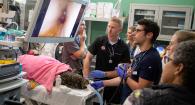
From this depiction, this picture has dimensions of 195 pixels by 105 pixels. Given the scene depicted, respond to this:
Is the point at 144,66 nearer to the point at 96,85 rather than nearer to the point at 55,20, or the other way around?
the point at 96,85

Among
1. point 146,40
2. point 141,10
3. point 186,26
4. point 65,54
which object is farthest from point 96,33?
point 146,40

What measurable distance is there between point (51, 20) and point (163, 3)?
4134 mm

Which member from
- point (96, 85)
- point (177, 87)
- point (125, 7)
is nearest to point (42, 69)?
point (96, 85)

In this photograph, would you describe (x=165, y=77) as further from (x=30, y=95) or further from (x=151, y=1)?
(x=151, y=1)

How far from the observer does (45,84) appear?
7.91ft

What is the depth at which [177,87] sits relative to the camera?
1.18 m

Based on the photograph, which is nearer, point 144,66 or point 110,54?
point 144,66

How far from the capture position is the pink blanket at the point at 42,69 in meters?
2.45

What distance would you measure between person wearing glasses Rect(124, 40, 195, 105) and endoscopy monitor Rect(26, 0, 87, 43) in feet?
3.06

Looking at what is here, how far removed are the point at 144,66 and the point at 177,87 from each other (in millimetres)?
1095

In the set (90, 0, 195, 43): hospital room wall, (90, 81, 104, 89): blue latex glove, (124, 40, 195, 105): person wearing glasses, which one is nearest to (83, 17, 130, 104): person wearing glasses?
(90, 81, 104, 89): blue latex glove

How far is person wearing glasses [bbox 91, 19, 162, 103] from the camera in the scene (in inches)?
89.1

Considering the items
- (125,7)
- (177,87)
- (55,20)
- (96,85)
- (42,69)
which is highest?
(125,7)

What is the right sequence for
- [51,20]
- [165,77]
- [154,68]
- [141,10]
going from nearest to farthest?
[165,77], [51,20], [154,68], [141,10]
